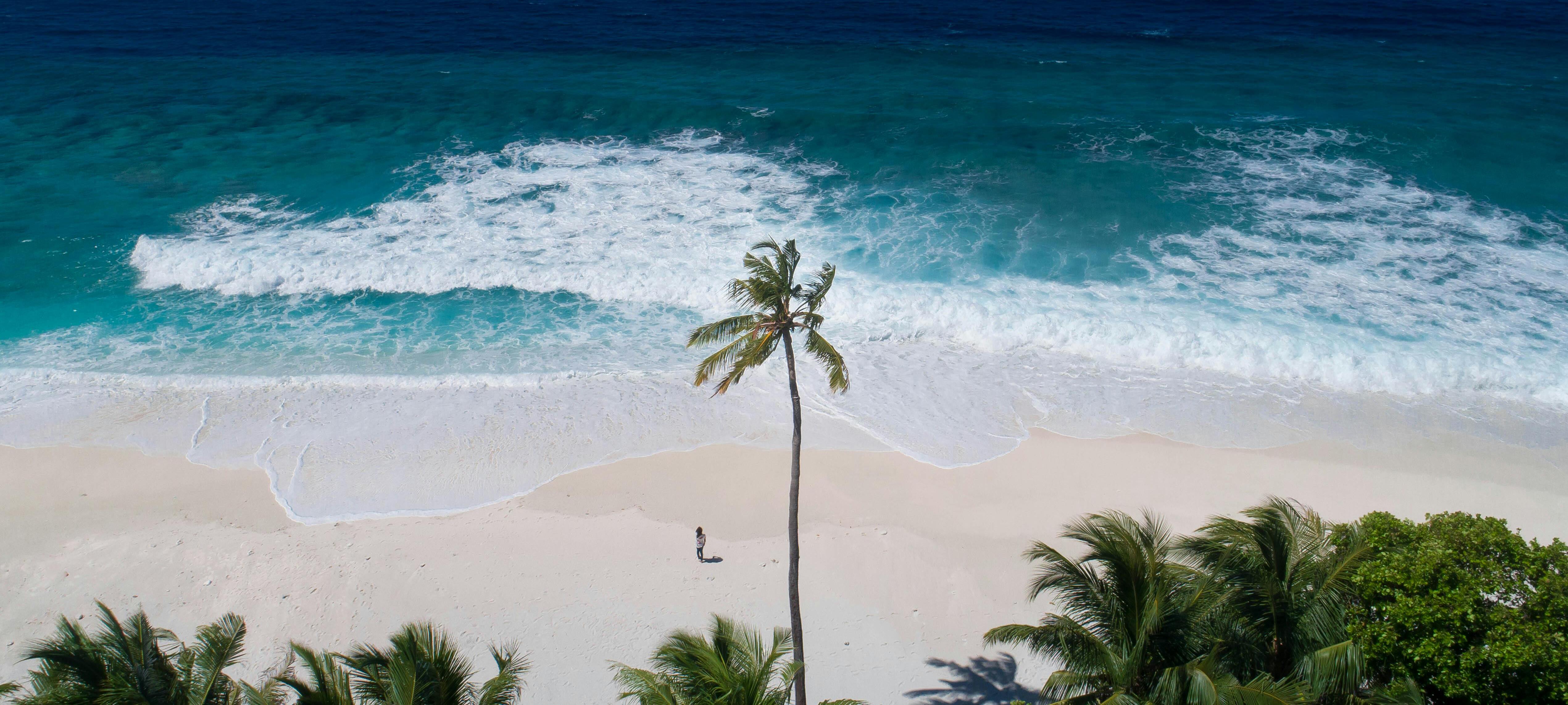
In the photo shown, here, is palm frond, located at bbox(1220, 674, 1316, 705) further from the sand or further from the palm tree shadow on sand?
the sand

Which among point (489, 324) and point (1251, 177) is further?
point (1251, 177)

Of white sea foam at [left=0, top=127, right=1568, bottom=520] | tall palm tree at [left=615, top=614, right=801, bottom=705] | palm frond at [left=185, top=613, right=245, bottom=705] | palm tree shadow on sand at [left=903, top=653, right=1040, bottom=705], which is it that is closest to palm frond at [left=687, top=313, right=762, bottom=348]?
tall palm tree at [left=615, top=614, right=801, bottom=705]

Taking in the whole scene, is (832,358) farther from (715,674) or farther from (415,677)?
(415,677)

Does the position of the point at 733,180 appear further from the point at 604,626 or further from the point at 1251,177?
the point at 604,626

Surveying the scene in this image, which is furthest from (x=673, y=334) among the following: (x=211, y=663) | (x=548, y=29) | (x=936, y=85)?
(x=548, y=29)

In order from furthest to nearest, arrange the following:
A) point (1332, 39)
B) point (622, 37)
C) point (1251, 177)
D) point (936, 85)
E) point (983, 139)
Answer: point (622, 37), point (1332, 39), point (936, 85), point (983, 139), point (1251, 177)

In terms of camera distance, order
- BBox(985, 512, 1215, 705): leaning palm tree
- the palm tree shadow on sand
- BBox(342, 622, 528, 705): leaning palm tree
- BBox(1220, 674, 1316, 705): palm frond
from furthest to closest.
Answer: the palm tree shadow on sand → BBox(985, 512, 1215, 705): leaning palm tree → BBox(342, 622, 528, 705): leaning palm tree → BBox(1220, 674, 1316, 705): palm frond

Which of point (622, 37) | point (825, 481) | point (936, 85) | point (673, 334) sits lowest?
point (825, 481)

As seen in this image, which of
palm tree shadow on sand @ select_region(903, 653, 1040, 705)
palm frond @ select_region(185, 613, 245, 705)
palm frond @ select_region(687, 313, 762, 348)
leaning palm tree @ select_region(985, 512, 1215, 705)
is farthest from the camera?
palm tree shadow on sand @ select_region(903, 653, 1040, 705)
